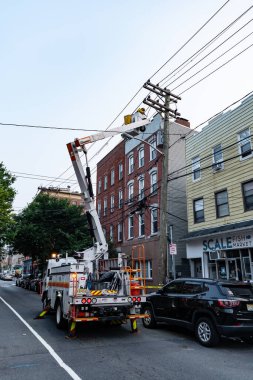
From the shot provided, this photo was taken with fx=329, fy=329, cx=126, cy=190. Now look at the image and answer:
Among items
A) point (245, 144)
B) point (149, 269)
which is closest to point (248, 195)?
point (245, 144)

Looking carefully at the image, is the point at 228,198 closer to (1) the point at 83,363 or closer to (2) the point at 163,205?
(2) the point at 163,205

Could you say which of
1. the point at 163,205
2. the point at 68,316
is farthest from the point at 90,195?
the point at 68,316

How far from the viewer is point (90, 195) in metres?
12.1

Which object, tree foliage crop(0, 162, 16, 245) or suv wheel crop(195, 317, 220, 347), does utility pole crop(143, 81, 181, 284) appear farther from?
tree foliage crop(0, 162, 16, 245)

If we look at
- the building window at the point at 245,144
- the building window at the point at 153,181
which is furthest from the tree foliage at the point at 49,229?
the building window at the point at 245,144

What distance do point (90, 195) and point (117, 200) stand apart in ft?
66.6

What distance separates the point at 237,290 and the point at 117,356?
3.40 meters

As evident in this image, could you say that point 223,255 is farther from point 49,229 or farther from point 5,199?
point 49,229

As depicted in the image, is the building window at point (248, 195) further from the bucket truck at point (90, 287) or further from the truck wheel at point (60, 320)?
the truck wheel at point (60, 320)

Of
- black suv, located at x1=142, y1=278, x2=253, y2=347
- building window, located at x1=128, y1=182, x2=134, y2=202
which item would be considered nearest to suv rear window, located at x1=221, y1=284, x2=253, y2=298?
black suv, located at x1=142, y1=278, x2=253, y2=347

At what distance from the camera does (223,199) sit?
732 inches

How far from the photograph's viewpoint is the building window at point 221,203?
723 inches

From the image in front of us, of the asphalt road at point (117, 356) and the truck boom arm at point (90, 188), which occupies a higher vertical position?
the truck boom arm at point (90, 188)

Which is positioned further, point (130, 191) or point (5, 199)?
point (130, 191)
